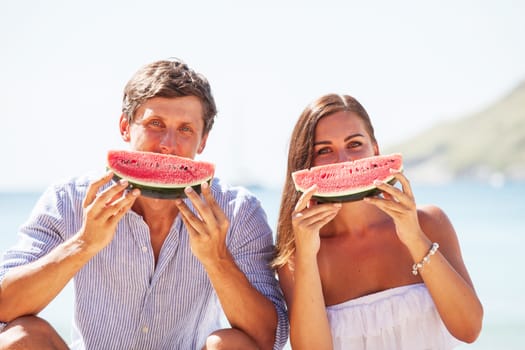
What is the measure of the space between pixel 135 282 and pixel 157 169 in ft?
2.86

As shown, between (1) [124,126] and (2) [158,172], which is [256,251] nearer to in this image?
(2) [158,172]

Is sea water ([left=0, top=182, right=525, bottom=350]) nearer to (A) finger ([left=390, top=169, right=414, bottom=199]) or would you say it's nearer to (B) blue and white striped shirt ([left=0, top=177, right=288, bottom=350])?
(B) blue and white striped shirt ([left=0, top=177, right=288, bottom=350])

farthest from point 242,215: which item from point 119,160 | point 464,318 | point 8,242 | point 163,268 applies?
point 8,242

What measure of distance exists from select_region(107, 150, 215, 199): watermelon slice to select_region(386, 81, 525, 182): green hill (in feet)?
351

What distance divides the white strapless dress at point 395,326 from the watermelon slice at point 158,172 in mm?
1397

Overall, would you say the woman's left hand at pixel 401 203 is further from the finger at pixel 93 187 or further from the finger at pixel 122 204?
the finger at pixel 93 187

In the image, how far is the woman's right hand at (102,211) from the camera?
3444mm

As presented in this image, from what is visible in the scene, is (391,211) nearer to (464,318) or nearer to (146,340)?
(464,318)

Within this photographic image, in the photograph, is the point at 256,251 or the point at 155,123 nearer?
the point at 155,123

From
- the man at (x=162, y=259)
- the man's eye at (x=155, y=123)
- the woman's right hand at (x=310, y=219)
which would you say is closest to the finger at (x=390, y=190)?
the woman's right hand at (x=310, y=219)

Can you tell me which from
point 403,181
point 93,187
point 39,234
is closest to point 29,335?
point 39,234

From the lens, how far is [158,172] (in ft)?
12.4

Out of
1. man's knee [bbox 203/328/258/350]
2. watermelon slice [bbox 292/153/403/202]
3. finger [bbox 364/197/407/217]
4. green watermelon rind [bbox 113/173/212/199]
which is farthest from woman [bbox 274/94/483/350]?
green watermelon rind [bbox 113/173/212/199]

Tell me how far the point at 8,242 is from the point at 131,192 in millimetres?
19586
